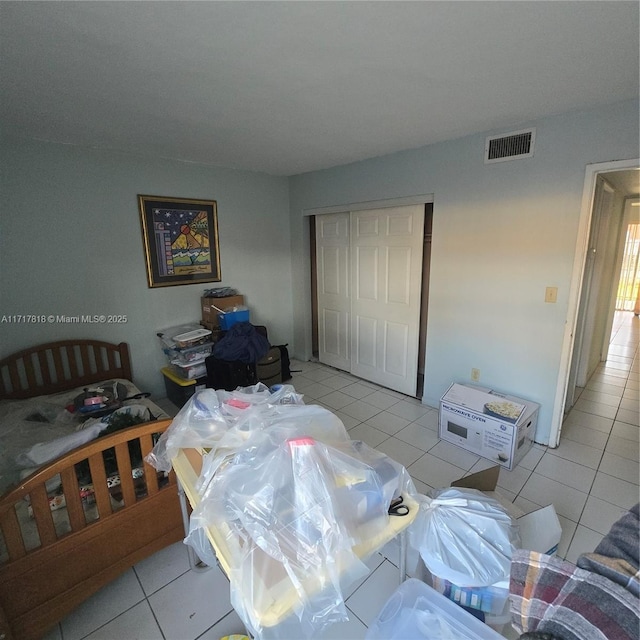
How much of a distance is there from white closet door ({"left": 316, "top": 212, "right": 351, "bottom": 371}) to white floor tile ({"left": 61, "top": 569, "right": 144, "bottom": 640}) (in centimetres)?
283

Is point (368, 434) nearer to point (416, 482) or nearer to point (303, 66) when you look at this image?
point (416, 482)

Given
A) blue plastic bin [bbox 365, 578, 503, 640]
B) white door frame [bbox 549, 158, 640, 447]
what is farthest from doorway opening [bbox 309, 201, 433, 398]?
blue plastic bin [bbox 365, 578, 503, 640]

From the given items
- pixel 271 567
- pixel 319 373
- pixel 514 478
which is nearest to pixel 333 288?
pixel 319 373

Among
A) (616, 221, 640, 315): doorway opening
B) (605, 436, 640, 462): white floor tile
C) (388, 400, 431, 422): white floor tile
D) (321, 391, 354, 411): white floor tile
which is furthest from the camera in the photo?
(616, 221, 640, 315): doorway opening

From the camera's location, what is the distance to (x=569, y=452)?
2.43 m

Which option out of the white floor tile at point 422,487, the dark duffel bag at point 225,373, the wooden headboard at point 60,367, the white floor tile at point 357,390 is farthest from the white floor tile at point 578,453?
the wooden headboard at point 60,367

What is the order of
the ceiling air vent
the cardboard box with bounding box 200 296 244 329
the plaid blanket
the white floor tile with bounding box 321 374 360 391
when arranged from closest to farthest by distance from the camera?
1. the plaid blanket
2. the ceiling air vent
3. the cardboard box with bounding box 200 296 244 329
4. the white floor tile with bounding box 321 374 360 391

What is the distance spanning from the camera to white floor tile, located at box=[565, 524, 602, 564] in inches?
64.5

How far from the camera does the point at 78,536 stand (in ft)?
4.42

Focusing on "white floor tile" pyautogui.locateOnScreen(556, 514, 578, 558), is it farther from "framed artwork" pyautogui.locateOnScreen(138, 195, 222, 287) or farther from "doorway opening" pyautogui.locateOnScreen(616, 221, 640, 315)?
"doorway opening" pyautogui.locateOnScreen(616, 221, 640, 315)

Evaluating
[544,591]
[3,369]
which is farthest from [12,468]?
[544,591]

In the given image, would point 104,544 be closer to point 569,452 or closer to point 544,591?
point 544,591

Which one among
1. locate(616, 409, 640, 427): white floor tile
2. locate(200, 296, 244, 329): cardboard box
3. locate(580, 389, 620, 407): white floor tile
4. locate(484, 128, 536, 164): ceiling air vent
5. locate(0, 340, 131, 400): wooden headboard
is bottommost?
locate(616, 409, 640, 427): white floor tile

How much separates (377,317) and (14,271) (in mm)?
3077
